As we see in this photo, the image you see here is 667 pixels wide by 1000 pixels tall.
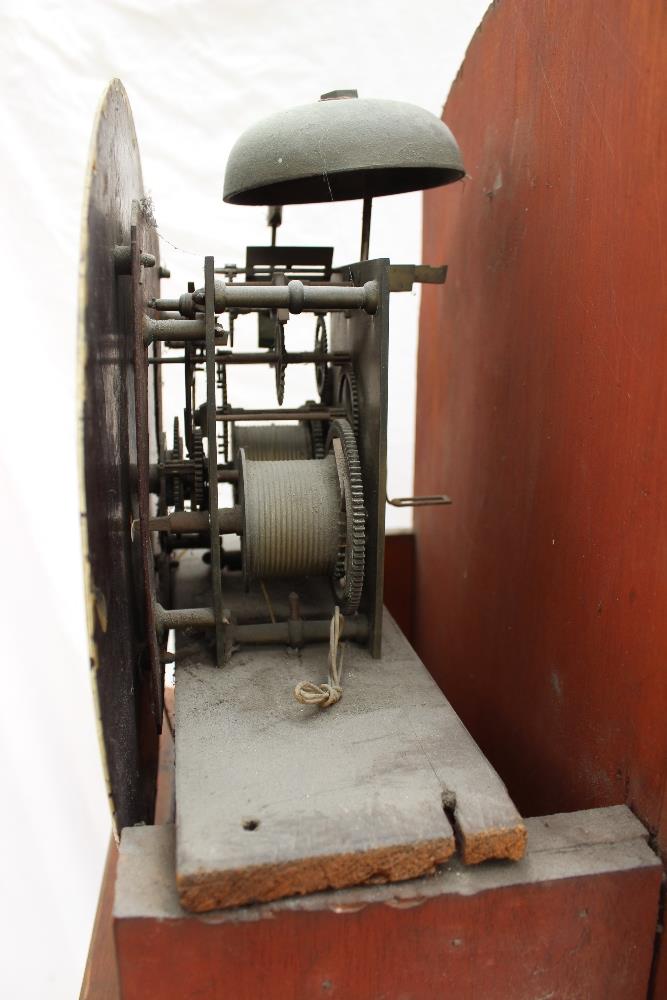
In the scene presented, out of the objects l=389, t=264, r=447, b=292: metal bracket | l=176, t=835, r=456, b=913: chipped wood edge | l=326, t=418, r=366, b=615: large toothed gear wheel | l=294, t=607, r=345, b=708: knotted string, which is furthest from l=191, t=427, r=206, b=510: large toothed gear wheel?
l=176, t=835, r=456, b=913: chipped wood edge

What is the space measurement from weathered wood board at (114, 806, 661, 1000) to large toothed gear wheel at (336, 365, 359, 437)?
0.91 metres

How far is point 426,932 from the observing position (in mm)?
1229

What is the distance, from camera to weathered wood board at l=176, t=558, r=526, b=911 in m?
1.19

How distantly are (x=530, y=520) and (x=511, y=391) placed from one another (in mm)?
298

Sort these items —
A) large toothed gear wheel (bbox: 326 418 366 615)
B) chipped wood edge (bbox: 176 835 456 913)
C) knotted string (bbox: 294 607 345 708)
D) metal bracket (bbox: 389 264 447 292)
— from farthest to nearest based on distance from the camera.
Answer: metal bracket (bbox: 389 264 447 292) → large toothed gear wheel (bbox: 326 418 366 615) → knotted string (bbox: 294 607 345 708) → chipped wood edge (bbox: 176 835 456 913)

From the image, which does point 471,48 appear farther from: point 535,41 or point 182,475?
point 182,475

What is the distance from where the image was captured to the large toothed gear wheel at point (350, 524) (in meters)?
1.70

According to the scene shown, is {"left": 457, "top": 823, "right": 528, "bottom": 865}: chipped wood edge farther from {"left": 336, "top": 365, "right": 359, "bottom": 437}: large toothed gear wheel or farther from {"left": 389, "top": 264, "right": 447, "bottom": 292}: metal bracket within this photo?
{"left": 389, "top": 264, "right": 447, "bottom": 292}: metal bracket

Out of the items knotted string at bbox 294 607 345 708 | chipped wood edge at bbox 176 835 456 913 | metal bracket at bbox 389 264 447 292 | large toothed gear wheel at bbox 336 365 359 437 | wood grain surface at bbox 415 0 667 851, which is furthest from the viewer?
metal bracket at bbox 389 264 447 292

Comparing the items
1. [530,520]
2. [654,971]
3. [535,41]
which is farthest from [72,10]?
[654,971]

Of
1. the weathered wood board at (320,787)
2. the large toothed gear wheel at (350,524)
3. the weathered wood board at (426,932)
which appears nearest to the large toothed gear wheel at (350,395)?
the large toothed gear wheel at (350,524)

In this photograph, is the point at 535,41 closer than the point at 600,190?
No

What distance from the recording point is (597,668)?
1524 millimetres

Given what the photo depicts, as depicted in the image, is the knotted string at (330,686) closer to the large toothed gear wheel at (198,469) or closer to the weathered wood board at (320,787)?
the weathered wood board at (320,787)
